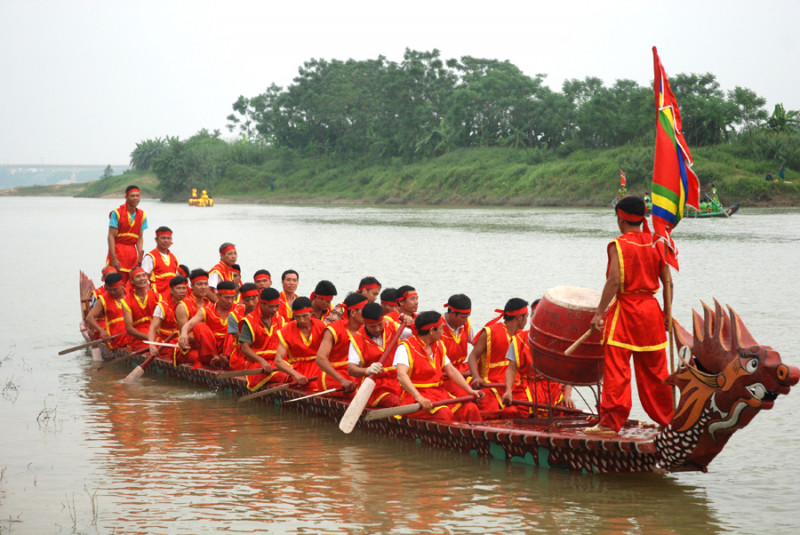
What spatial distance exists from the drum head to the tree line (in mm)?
39016

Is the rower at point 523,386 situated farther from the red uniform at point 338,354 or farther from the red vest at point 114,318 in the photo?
the red vest at point 114,318

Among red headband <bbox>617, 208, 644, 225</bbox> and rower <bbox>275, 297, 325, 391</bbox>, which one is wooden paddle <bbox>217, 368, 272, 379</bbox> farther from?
red headband <bbox>617, 208, 644, 225</bbox>

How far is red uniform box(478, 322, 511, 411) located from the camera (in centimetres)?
752

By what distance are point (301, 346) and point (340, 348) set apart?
1.70 ft

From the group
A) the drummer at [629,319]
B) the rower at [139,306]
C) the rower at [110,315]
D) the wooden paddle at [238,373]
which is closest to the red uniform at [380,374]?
the wooden paddle at [238,373]

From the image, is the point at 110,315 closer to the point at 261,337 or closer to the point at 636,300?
the point at 261,337

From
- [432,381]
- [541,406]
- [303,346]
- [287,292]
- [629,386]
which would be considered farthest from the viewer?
[287,292]

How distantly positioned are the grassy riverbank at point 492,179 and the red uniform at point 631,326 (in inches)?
1423

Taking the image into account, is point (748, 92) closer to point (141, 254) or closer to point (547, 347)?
point (141, 254)

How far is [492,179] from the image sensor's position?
176ft

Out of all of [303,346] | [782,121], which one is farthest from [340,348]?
[782,121]

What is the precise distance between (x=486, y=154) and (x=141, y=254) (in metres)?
46.0

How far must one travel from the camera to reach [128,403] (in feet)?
31.2

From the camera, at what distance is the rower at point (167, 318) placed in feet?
33.3
